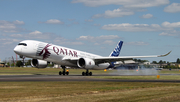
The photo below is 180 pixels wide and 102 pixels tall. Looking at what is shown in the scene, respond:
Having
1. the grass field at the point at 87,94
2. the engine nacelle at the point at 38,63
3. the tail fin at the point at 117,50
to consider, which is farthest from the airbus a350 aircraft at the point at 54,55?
the grass field at the point at 87,94

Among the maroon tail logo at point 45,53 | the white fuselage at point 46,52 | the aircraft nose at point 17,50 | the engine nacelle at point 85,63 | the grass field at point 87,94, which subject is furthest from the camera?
the engine nacelle at point 85,63

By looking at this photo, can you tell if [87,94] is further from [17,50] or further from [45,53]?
[45,53]

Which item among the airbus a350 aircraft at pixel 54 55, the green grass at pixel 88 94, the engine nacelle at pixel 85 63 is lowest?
the green grass at pixel 88 94

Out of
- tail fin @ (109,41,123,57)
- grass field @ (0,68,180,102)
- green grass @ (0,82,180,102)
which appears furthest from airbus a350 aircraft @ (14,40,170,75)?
green grass @ (0,82,180,102)

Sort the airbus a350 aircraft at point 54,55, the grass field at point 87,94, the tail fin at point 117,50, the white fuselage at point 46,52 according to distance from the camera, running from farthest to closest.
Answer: the tail fin at point 117,50, the airbus a350 aircraft at point 54,55, the white fuselage at point 46,52, the grass field at point 87,94

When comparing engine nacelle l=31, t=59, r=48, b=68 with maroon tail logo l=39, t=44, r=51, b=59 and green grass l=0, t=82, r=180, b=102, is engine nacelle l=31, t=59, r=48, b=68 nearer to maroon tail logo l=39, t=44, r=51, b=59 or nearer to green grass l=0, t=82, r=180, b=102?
maroon tail logo l=39, t=44, r=51, b=59

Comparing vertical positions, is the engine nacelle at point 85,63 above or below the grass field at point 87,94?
above

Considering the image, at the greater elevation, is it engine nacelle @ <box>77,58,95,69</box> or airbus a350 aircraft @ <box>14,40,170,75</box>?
airbus a350 aircraft @ <box>14,40,170,75</box>

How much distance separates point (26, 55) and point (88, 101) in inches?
1354

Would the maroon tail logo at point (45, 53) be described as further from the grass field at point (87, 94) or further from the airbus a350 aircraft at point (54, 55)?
the grass field at point (87, 94)

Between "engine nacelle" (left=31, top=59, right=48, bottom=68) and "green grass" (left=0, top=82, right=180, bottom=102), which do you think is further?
"engine nacelle" (left=31, top=59, right=48, bottom=68)

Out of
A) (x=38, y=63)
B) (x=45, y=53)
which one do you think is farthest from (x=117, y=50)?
(x=45, y=53)

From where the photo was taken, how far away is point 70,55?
54.3 m

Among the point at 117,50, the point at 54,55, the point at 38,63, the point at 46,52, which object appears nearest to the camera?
the point at 46,52
